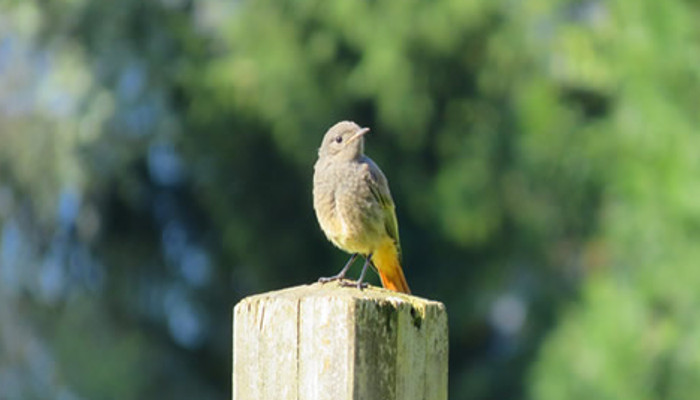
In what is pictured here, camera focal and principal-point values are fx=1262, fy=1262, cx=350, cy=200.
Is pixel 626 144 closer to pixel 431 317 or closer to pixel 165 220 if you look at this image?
pixel 165 220

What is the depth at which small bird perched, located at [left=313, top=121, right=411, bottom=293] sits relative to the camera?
14.3 feet

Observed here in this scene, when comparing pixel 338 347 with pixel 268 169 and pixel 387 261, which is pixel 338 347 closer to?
pixel 387 261

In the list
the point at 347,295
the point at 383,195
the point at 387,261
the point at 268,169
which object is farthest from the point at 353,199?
the point at 268,169

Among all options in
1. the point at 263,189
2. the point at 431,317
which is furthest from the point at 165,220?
the point at 431,317

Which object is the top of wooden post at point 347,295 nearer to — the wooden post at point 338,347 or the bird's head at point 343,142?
the wooden post at point 338,347

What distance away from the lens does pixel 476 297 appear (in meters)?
12.0

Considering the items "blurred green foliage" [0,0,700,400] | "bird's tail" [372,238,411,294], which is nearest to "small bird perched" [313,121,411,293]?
"bird's tail" [372,238,411,294]

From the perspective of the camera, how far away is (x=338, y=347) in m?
2.28

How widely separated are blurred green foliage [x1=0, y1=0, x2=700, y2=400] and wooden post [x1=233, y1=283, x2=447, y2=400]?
26.6ft

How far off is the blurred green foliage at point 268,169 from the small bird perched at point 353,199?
614 cm

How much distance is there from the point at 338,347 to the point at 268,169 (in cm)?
941

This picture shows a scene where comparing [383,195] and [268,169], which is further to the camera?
[268,169]

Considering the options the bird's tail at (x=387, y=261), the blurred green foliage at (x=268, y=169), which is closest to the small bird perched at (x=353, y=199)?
the bird's tail at (x=387, y=261)

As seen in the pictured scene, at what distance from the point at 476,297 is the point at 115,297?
345 cm
